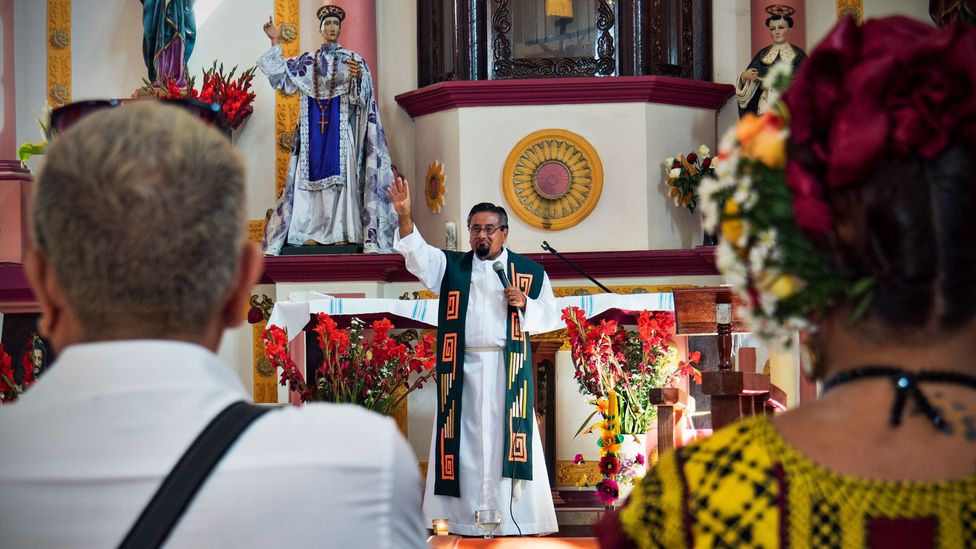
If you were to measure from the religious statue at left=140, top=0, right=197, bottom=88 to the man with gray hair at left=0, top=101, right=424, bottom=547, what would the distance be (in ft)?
28.3

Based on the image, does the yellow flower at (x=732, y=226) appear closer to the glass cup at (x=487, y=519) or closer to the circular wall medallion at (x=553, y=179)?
the glass cup at (x=487, y=519)

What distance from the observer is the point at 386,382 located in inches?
271

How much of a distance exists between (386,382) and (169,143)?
5.51 metres

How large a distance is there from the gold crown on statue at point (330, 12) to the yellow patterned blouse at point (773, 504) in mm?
8127

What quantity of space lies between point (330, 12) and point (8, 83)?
259cm

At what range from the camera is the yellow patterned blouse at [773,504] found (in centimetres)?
148

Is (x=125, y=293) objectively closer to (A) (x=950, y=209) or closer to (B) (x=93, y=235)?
(B) (x=93, y=235)

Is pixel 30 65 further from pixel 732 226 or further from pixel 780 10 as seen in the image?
pixel 732 226

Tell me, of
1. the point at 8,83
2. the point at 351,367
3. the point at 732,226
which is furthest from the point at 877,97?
the point at 8,83

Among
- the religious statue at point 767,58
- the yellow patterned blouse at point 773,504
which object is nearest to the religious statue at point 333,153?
the religious statue at point 767,58

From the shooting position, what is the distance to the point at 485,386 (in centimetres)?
714

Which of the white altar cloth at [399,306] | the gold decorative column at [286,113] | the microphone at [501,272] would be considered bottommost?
the white altar cloth at [399,306]

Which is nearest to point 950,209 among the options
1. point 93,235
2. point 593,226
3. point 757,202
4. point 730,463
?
point 757,202

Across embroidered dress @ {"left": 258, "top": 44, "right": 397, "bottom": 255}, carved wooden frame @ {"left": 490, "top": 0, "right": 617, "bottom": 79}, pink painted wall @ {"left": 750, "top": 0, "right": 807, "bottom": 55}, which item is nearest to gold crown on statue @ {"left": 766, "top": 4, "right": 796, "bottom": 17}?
pink painted wall @ {"left": 750, "top": 0, "right": 807, "bottom": 55}
